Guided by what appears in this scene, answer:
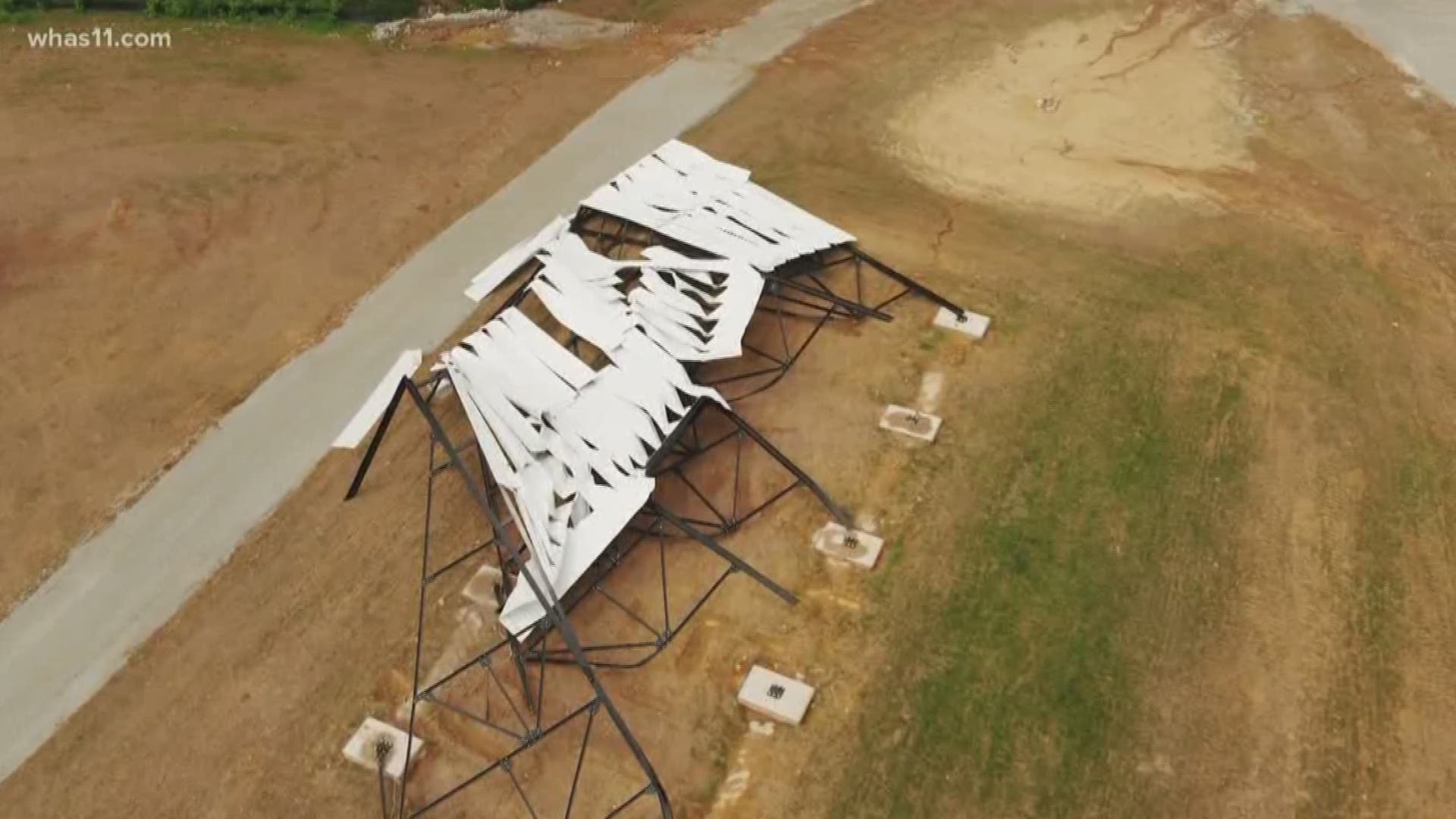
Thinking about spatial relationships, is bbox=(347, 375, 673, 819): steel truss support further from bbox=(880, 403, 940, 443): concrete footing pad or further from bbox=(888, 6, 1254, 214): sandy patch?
bbox=(888, 6, 1254, 214): sandy patch

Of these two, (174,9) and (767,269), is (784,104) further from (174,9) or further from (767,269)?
(174,9)

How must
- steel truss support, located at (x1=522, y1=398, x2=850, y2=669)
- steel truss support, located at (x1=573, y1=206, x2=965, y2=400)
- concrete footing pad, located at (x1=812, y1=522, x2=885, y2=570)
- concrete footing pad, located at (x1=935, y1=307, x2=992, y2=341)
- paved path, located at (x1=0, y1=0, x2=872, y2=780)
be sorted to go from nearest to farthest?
steel truss support, located at (x1=522, y1=398, x2=850, y2=669)
paved path, located at (x1=0, y1=0, x2=872, y2=780)
concrete footing pad, located at (x1=812, y1=522, x2=885, y2=570)
steel truss support, located at (x1=573, y1=206, x2=965, y2=400)
concrete footing pad, located at (x1=935, y1=307, x2=992, y2=341)

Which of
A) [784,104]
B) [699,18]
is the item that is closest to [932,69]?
[784,104]

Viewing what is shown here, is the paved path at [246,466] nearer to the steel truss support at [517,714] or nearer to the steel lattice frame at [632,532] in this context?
the steel lattice frame at [632,532]

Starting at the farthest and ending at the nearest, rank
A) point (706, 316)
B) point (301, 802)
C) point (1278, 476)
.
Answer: point (706, 316) < point (1278, 476) < point (301, 802)

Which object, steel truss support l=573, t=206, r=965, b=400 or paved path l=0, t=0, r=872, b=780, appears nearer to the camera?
paved path l=0, t=0, r=872, b=780

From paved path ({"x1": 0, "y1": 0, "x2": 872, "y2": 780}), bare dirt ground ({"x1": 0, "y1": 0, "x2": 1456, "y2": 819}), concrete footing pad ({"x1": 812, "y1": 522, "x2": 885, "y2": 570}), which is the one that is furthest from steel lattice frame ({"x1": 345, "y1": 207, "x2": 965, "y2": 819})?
paved path ({"x1": 0, "y1": 0, "x2": 872, "y2": 780})
